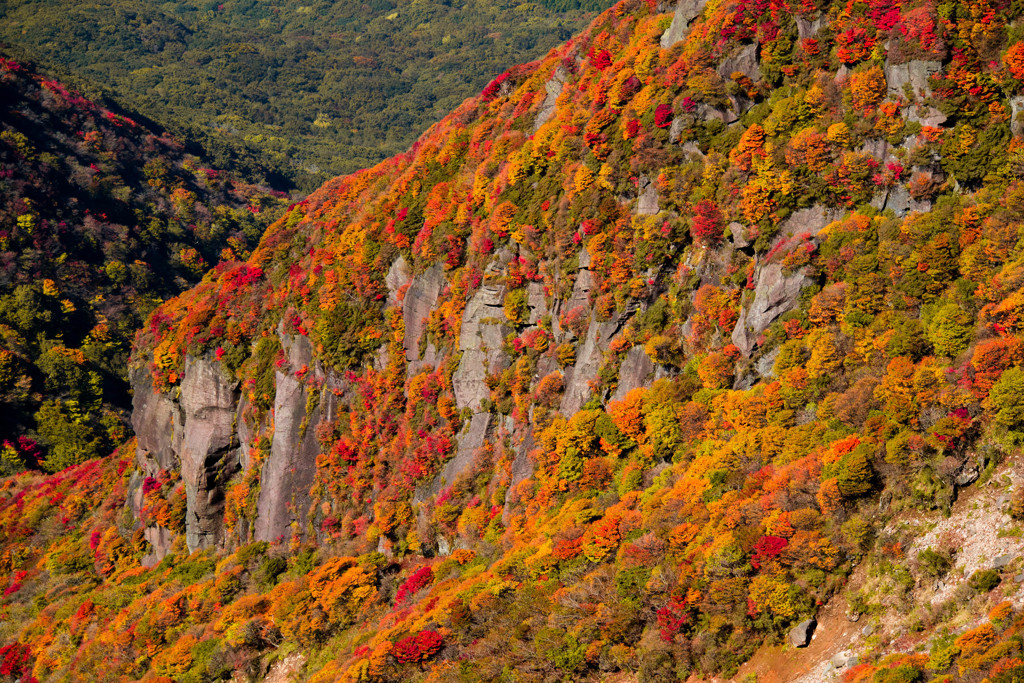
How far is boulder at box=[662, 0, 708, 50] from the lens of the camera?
1600 inches

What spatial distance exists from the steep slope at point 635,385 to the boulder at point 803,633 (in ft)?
0.62

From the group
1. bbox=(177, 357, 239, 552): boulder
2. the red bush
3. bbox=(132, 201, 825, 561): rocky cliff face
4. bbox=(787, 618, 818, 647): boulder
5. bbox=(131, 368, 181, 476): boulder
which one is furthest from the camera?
bbox=(131, 368, 181, 476): boulder

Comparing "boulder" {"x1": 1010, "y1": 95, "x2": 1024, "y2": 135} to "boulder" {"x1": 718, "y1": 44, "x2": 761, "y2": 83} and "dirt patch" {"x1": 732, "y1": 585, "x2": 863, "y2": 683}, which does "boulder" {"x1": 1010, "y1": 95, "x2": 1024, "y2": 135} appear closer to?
"boulder" {"x1": 718, "y1": 44, "x2": 761, "y2": 83}

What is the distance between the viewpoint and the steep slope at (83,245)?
9919 centimetres

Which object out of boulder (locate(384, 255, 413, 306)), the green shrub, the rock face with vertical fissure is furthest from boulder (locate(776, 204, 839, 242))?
the rock face with vertical fissure

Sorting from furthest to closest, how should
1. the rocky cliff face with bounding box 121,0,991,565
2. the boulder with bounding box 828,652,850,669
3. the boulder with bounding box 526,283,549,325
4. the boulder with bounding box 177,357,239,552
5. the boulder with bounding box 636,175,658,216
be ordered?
the boulder with bounding box 177,357,239,552
the boulder with bounding box 526,283,549,325
the boulder with bounding box 636,175,658,216
the rocky cliff face with bounding box 121,0,991,565
the boulder with bounding box 828,652,850,669

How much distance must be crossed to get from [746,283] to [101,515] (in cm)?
6008

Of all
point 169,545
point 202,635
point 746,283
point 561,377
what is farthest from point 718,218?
point 169,545

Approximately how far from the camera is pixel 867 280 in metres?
29.1

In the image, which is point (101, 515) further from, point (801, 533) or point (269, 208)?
point (269, 208)

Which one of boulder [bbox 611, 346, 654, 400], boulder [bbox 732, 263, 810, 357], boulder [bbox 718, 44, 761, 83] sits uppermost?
boulder [bbox 718, 44, 761, 83]

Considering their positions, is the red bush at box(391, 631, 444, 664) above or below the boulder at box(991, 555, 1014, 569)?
below

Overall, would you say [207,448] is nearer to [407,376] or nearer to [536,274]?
[407,376]

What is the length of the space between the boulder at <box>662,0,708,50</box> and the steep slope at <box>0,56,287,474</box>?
88393mm
